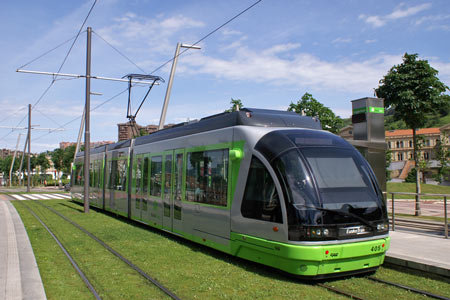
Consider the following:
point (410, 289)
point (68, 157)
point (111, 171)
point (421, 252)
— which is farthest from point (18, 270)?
point (68, 157)

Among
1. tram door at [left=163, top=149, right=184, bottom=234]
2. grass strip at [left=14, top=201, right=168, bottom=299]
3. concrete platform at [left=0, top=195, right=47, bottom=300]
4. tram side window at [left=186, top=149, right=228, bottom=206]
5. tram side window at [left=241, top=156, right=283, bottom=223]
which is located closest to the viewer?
concrete platform at [left=0, top=195, right=47, bottom=300]

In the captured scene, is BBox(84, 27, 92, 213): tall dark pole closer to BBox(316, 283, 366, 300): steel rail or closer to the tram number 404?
BBox(316, 283, 366, 300): steel rail

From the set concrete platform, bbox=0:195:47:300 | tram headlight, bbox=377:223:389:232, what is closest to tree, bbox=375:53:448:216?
tram headlight, bbox=377:223:389:232

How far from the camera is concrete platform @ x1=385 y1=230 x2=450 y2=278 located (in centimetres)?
698

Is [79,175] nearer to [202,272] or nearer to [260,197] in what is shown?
[202,272]

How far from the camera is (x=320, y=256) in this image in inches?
251

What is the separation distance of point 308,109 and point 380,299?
27109 mm

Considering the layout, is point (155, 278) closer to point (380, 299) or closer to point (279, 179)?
point (279, 179)

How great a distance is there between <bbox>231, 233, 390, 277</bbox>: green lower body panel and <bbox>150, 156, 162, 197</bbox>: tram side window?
16.6 ft

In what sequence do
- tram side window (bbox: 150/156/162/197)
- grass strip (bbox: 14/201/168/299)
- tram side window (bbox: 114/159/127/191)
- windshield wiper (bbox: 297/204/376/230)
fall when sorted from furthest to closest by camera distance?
tram side window (bbox: 114/159/127/191) < tram side window (bbox: 150/156/162/197) < windshield wiper (bbox: 297/204/376/230) < grass strip (bbox: 14/201/168/299)

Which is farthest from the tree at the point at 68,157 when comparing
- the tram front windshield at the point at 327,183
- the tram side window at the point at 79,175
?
the tram front windshield at the point at 327,183

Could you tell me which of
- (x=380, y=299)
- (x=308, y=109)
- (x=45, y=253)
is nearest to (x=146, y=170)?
(x=45, y=253)

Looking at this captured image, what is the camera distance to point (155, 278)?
705 cm

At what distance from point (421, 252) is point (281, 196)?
357 cm
